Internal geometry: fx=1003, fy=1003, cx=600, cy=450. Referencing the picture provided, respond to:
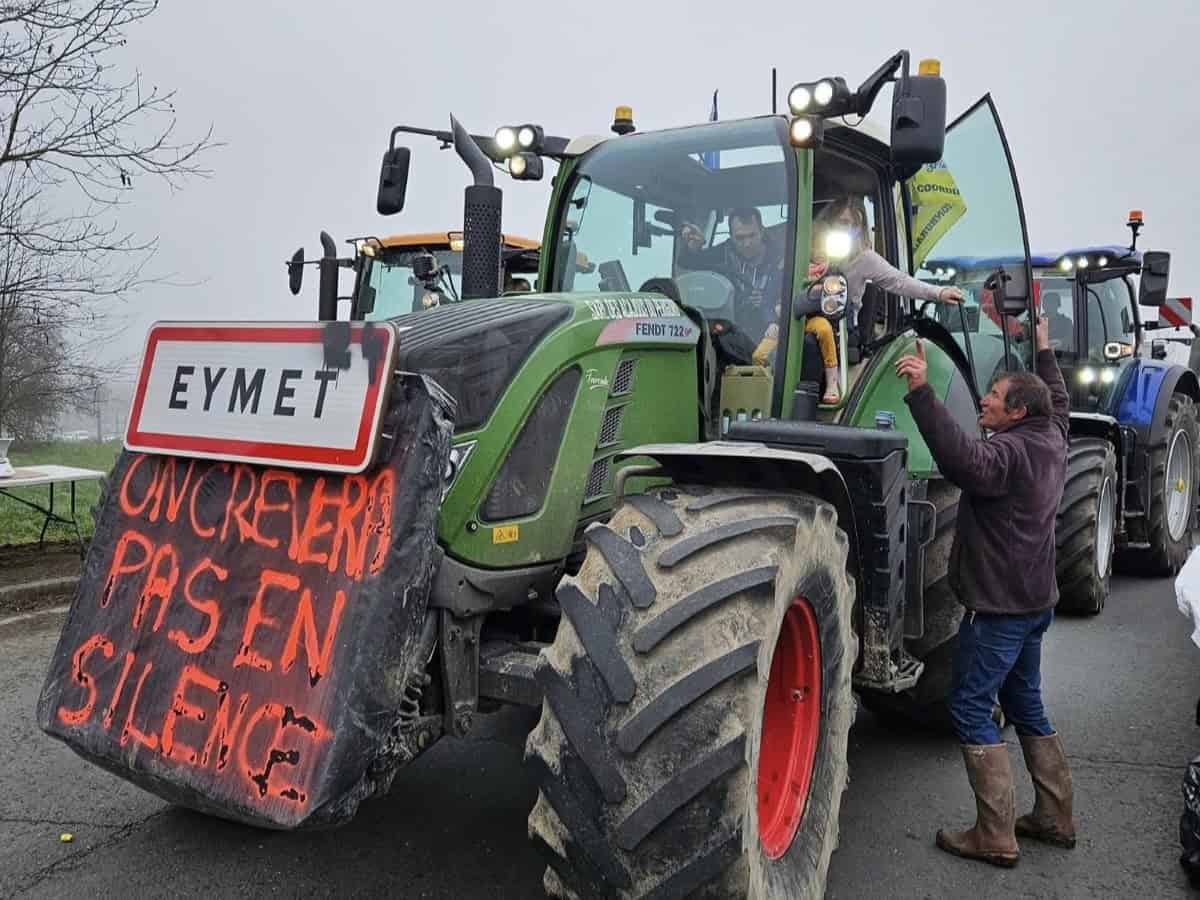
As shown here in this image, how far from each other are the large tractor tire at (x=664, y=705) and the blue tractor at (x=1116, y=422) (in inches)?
157

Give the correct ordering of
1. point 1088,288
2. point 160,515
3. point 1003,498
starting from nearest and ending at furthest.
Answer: point 160,515 → point 1003,498 → point 1088,288

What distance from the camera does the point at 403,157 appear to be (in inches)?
180

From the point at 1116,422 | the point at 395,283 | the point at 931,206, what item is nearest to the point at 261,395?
the point at 931,206

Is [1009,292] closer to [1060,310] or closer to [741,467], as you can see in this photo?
[741,467]

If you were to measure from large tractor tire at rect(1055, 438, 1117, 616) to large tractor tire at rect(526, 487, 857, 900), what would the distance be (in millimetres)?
4778

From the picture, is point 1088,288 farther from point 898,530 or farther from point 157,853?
point 157,853

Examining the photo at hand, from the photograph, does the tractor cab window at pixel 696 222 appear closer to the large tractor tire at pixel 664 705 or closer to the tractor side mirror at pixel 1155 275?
the large tractor tire at pixel 664 705

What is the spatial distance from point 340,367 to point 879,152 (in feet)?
9.15

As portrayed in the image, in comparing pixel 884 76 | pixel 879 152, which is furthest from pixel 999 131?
pixel 884 76

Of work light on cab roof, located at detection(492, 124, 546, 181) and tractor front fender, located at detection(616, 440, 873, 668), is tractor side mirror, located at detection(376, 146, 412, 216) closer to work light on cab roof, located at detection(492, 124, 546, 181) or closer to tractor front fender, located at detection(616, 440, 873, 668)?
work light on cab roof, located at detection(492, 124, 546, 181)

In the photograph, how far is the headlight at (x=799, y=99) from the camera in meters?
3.70

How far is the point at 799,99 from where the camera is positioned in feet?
12.2

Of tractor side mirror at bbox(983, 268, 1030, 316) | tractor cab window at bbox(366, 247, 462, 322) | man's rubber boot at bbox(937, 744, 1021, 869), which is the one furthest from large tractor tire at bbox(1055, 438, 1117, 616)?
tractor cab window at bbox(366, 247, 462, 322)

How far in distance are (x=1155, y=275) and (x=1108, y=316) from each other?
923 mm
